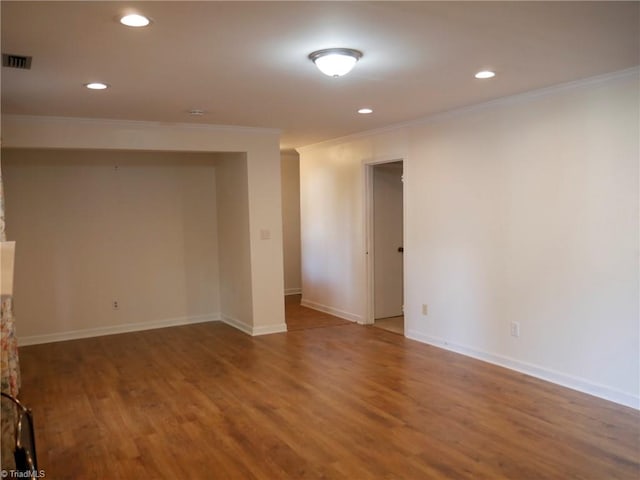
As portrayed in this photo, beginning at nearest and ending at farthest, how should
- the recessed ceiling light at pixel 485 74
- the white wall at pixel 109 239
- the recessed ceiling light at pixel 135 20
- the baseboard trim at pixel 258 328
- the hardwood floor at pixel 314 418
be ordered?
the recessed ceiling light at pixel 135 20 < the hardwood floor at pixel 314 418 < the recessed ceiling light at pixel 485 74 < the white wall at pixel 109 239 < the baseboard trim at pixel 258 328

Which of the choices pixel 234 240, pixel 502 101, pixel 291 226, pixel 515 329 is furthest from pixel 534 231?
pixel 291 226

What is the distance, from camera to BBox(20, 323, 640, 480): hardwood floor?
2889mm

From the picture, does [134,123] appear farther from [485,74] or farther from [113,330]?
[485,74]

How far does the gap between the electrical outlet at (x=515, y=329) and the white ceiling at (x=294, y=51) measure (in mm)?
1949

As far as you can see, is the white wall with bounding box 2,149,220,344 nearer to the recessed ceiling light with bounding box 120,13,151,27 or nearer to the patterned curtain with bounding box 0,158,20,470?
the patterned curtain with bounding box 0,158,20,470

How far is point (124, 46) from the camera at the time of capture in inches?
111

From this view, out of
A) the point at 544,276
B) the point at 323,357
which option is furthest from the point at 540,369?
the point at 323,357

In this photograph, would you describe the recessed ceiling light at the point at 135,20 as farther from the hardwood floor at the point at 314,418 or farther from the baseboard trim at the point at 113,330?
the baseboard trim at the point at 113,330

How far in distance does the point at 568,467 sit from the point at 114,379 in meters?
3.58

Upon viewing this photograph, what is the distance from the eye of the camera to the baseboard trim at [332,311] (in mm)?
6568

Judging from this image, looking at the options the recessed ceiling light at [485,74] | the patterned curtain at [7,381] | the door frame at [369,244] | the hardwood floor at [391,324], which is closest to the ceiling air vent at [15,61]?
the patterned curtain at [7,381]

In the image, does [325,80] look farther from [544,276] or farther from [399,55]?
[544,276]

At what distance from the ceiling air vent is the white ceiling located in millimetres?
82

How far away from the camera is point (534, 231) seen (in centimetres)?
424
